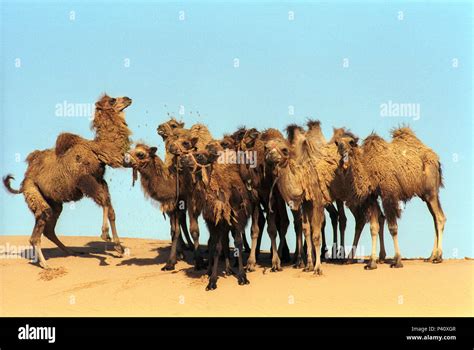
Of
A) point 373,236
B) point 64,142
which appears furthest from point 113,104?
point 373,236

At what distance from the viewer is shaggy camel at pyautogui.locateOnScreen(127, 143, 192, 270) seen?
20562 millimetres

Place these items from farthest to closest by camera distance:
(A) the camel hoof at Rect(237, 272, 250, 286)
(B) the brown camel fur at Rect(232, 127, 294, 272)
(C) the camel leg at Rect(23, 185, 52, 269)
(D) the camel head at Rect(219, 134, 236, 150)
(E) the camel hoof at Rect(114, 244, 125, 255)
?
1. (E) the camel hoof at Rect(114, 244, 125, 255)
2. (C) the camel leg at Rect(23, 185, 52, 269)
3. (B) the brown camel fur at Rect(232, 127, 294, 272)
4. (D) the camel head at Rect(219, 134, 236, 150)
5. (A) the camel hoof at Rect(237, 272, 250, 286)

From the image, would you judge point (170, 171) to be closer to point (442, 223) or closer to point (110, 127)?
point (110, 127)

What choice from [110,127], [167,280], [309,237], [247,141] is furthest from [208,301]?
[110,127]

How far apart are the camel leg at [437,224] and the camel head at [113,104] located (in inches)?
358

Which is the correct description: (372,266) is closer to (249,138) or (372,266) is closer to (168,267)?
(249,138)

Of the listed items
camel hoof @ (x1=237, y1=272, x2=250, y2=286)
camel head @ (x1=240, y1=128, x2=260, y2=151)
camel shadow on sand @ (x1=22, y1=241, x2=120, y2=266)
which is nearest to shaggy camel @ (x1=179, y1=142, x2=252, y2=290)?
camel hoof @ (x1=237, y1=272, x2=250, y2=286)

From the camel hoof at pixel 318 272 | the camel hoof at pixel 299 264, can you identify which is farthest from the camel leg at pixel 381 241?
the camel hoof at pixel 318 272

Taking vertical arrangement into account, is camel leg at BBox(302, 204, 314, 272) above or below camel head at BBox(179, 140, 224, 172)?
below

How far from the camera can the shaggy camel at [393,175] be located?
67.3 feet

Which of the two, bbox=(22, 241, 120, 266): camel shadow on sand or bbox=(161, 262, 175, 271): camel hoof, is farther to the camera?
bbox=(22, 241, 120, 266): camel shadow on sand

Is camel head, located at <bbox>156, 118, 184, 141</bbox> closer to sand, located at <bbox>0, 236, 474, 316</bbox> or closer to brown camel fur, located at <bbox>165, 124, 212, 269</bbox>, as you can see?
brown camel fur, located at <bbox>165, 124, 212, 269</bbox>

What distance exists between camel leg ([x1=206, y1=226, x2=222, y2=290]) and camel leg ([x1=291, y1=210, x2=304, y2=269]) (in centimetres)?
248

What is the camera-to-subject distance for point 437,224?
2152 cm
